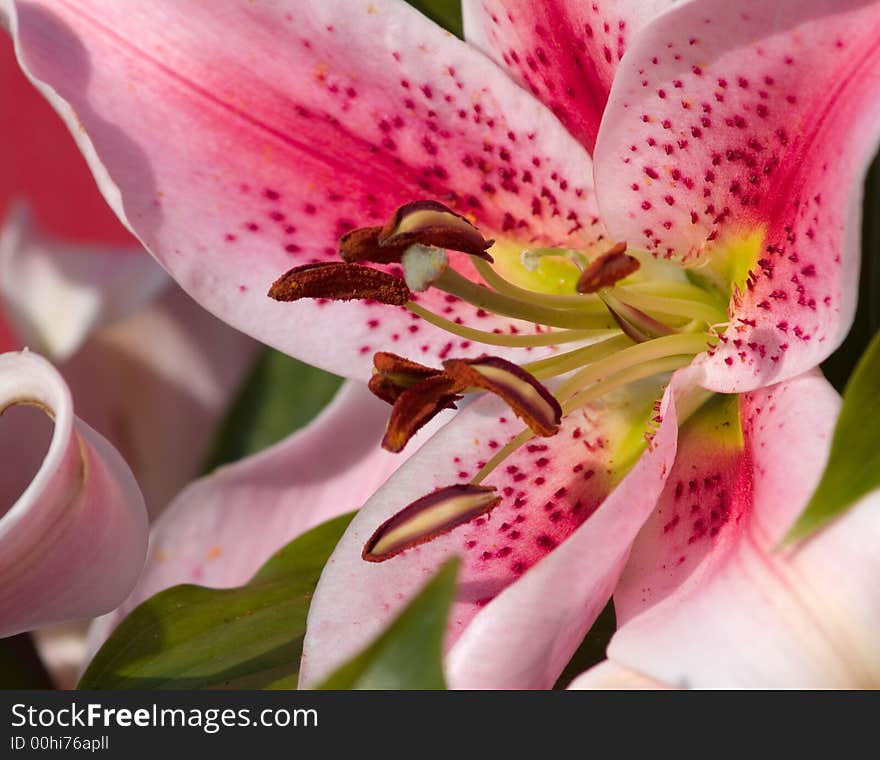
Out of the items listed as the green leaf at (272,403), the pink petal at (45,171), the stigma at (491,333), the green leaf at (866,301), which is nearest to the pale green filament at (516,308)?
the stigma at (491,333)

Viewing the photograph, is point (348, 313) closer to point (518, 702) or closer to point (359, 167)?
point (359, 167)

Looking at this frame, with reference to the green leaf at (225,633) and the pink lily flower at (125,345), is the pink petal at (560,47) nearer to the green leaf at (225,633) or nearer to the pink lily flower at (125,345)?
the green leaf at (225,633)

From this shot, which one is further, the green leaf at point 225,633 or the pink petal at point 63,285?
the pink petal at point 63,285

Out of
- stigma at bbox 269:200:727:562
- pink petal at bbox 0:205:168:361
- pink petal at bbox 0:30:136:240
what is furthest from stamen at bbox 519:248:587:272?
pink petal at bbox 0:30:136:240

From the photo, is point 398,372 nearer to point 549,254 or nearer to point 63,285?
point 549,254

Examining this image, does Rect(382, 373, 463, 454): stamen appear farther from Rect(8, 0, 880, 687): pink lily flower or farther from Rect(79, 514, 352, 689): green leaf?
Rect(79, 514, 352, 689): green leaf

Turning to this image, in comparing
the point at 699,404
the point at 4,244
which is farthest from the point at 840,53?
the point at 4,244

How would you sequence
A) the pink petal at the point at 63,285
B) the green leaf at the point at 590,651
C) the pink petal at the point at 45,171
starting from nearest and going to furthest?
the green leaf at the point at 590,651, the pink petal at the point at 63,285, the pink petal at the point at 45,171
